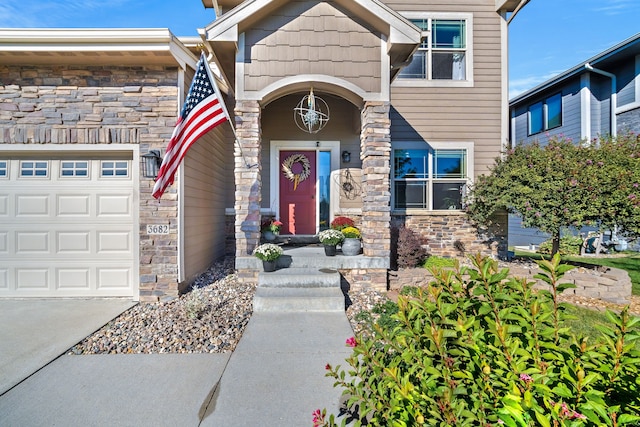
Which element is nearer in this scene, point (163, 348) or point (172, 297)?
point (163, 348)

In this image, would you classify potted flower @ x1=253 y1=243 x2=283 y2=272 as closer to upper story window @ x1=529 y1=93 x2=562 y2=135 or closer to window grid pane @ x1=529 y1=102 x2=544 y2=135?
upper story window @ x1=529 y1=93 x2=562 y2=135

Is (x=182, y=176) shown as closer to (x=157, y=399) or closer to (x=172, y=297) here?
(x=172, y=297)

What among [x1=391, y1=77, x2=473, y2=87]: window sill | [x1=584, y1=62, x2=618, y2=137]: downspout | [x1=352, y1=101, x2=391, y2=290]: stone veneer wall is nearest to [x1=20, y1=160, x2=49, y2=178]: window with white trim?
[x1=352, y1=101, x2=391, y2=290]: stone veneer wall

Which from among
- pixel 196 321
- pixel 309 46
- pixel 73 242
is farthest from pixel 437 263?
pixel 73 242

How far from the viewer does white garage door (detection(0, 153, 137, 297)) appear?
17.0 feet

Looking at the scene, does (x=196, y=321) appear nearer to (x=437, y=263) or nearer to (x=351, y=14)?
(x=437, y=263)

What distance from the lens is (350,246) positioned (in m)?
5.62

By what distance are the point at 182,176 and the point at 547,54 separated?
1820 centimetres

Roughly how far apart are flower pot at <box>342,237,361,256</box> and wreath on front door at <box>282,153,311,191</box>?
256 cm

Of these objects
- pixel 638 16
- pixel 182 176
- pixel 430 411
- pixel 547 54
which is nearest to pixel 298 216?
pixel 182 176

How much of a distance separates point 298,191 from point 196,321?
4.25 meters

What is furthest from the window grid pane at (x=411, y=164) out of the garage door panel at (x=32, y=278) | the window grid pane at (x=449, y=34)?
the garage door panel at (x=32, y=278)

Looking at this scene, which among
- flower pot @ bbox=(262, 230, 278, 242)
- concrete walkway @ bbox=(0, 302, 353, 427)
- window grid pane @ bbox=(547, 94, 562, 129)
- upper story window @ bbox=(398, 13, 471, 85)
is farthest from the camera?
window grid pane @ bbox=(547, 94, 562, 129)

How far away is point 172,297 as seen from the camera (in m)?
5.09
